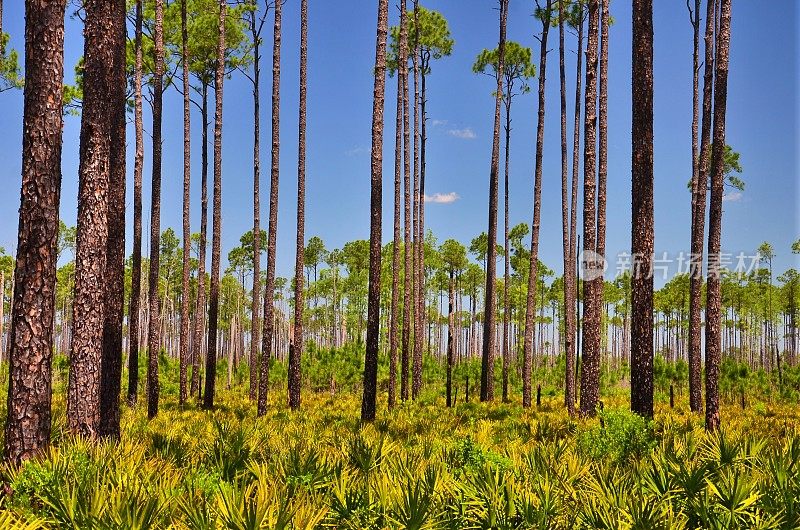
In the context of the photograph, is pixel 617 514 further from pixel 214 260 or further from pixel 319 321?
pixel 319 321

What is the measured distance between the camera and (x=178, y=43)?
2202 cm

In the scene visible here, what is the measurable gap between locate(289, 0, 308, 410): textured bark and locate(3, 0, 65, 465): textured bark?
10.5m

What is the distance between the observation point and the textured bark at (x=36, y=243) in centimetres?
624

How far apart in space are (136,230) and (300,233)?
4.69 meters

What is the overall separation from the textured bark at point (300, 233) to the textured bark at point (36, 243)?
34.4 feet

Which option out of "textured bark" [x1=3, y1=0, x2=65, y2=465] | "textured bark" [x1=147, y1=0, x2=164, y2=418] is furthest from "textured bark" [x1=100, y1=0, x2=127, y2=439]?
"textured bark" [x1=147, y1=0, x2=164, y2=418]

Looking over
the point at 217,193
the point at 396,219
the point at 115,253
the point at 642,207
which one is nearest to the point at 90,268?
the point at 115,253

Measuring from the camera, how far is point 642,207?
10.0 meters

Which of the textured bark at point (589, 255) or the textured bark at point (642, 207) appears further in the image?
the textured bark at point (589, 255)

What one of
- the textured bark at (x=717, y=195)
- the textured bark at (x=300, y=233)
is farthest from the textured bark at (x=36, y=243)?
the textured bark at (x=717, y=195)

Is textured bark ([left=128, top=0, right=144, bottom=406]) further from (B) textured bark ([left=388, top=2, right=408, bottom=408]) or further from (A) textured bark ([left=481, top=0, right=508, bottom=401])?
(A) textured bark ([left=481, top=0, right=508, bottom=401])

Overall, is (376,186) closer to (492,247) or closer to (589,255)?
(589,255)

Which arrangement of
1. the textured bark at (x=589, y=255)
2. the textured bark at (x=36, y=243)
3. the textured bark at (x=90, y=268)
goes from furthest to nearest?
the textured bark at (x=589, y=255)
the textured bark at (x=90, y=268)
the textured bark at (x=36, y=243)

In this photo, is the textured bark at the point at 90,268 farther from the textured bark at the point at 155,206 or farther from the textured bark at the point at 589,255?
the textured bark at the point at 589,255
